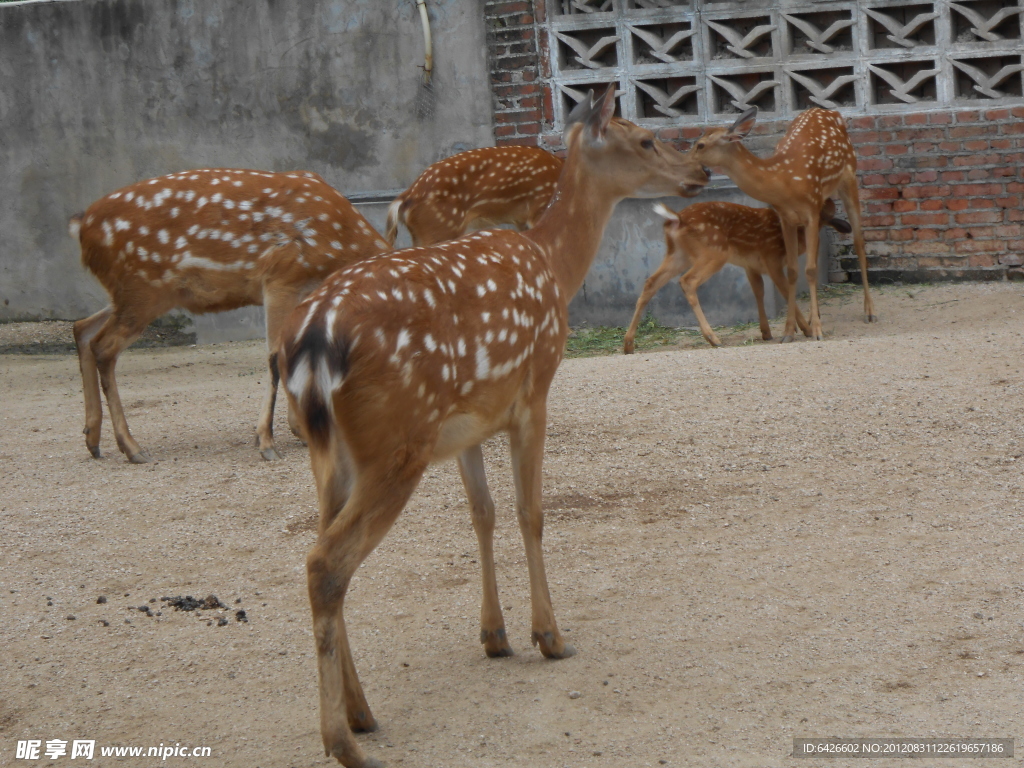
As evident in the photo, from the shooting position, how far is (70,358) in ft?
32.7

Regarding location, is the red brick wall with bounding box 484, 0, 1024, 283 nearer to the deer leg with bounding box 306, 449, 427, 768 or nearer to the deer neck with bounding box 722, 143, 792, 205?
the deer neck with bounding box 722, 143, 792, 205

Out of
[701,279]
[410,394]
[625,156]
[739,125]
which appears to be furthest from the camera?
[701,279]

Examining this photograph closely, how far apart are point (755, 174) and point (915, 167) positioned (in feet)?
5.92

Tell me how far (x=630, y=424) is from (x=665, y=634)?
235 cm

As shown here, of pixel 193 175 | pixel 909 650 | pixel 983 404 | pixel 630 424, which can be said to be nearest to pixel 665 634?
pixel 909 650

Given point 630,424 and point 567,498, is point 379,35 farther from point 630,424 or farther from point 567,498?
point 567,498

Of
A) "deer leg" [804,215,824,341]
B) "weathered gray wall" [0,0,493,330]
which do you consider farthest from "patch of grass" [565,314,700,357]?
"weathered gray wall" [0,0,493,330]

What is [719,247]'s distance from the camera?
8.29 meters

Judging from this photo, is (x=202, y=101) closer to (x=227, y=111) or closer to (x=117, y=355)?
(x=227, y=111)

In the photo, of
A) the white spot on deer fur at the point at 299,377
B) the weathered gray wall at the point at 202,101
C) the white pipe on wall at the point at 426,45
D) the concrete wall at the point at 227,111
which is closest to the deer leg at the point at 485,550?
the white spot on deer fur at the point at 299,377

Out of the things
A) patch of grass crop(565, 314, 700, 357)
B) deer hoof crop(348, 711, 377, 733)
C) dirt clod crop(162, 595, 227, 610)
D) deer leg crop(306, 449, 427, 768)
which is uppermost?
deer leg crop(306, 449, 427, 768)

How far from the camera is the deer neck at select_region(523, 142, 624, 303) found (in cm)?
434

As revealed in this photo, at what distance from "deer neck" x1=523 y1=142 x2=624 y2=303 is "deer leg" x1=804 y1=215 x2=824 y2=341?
3.84m

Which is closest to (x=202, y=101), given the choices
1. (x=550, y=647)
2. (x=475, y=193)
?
(x=475, y=193)
